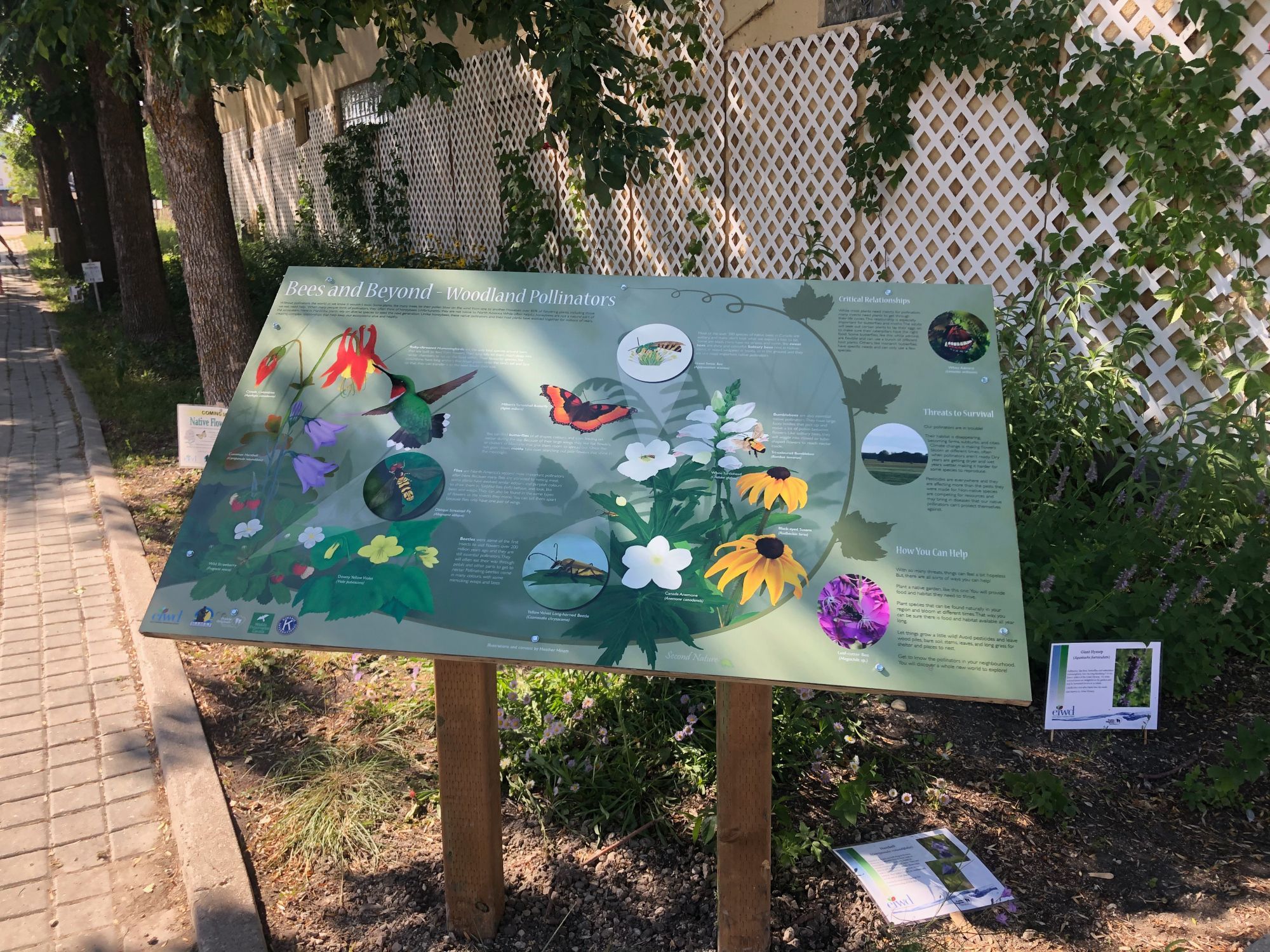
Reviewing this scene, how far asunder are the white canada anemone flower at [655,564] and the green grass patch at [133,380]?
5963 mm

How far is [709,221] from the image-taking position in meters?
7.26

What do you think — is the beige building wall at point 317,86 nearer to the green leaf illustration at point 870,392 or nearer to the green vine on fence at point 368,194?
the green vine on fence at point 368,194

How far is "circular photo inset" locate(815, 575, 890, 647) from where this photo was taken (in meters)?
1.75

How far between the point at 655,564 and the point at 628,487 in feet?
0.64

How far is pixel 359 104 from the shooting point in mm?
13844

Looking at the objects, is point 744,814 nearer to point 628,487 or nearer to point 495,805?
point 495,805

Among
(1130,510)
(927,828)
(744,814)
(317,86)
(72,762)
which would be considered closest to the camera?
(744,814)

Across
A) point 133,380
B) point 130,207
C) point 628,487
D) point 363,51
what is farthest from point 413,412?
point 363,51

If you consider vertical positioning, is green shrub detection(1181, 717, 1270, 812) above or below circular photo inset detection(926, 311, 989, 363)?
below

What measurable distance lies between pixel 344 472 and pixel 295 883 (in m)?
1.38

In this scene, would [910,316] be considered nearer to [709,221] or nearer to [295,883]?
[295,883]

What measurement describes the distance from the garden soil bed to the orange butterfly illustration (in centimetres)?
136

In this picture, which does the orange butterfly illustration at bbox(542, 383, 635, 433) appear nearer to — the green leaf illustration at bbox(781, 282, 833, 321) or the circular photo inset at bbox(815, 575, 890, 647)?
the green leaf illustration at bbox(781, 282, 833, 321)

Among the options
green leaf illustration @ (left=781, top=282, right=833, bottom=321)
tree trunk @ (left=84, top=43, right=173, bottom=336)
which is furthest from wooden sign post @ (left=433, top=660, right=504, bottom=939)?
tree trunk @ (left=84, top=43, right=173, bottom=336)
